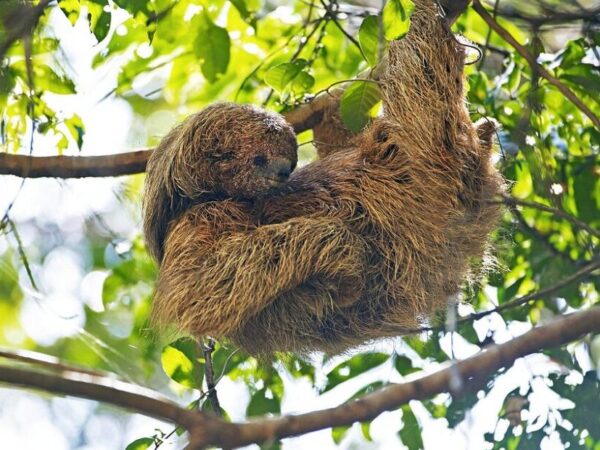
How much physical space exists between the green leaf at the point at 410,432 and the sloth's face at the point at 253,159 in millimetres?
2130

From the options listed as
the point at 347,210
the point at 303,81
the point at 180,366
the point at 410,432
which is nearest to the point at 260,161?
the point at 347,210

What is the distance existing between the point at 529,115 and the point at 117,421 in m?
12.5

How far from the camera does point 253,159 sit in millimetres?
6367

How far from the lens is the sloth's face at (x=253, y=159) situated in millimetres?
6359

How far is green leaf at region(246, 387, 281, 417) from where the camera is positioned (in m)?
7.13

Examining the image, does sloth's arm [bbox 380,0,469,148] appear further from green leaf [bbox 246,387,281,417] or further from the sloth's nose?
green leaf [bbox 246,387,281,417]

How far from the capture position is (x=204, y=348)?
6.31 meters

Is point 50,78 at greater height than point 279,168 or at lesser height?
greater

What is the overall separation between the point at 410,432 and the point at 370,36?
3219 mm

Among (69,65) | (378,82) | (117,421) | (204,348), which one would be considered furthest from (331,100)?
(117,421)

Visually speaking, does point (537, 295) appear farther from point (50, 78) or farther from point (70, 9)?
point (50, 78)

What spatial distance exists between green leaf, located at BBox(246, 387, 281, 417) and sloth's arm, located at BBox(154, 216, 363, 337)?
1360 mm

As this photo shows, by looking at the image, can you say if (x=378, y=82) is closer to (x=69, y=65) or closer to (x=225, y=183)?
(x=225, y=183)

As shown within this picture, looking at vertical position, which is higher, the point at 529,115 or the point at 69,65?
the point at 69,65
